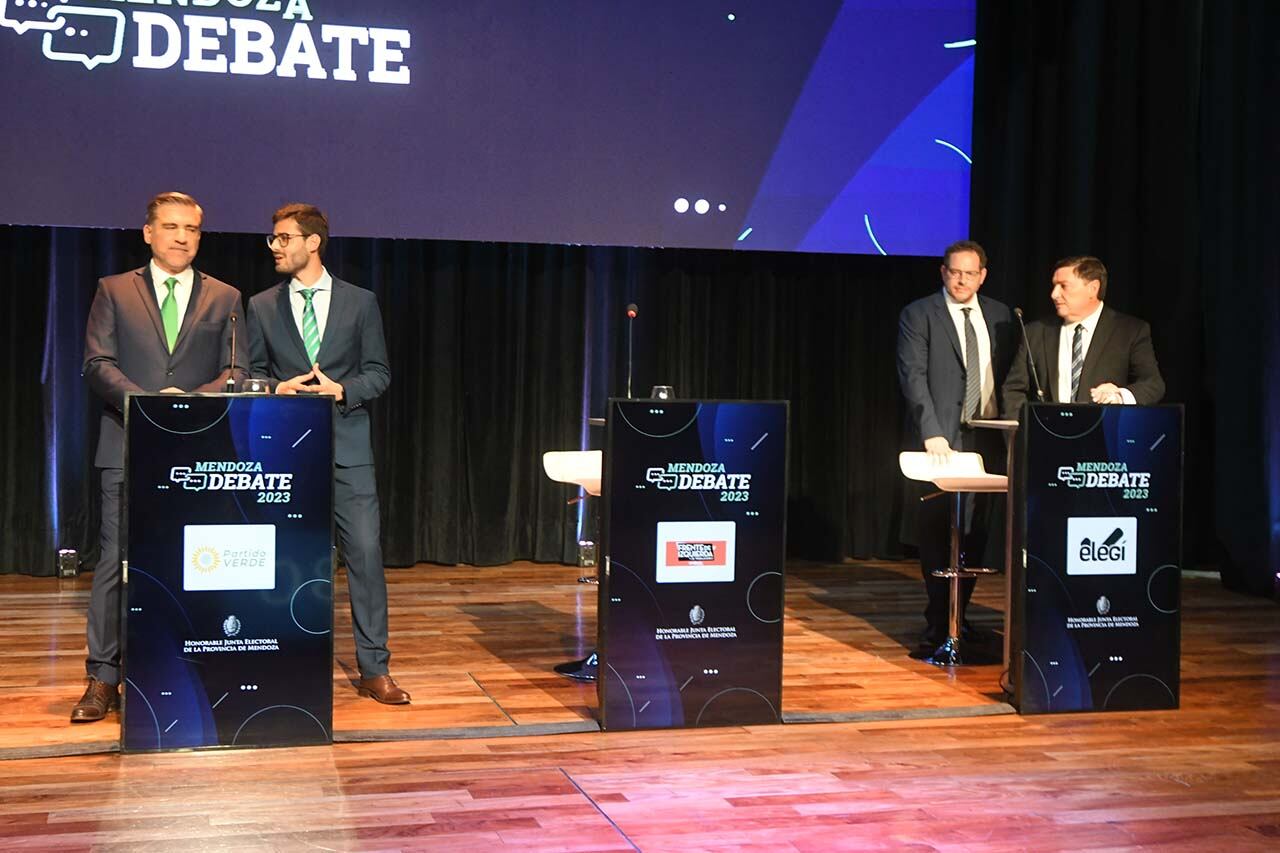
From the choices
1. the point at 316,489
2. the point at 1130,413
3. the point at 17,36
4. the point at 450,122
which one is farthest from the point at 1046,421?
the point at 17,36

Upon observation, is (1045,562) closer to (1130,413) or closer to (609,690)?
(1130,413)

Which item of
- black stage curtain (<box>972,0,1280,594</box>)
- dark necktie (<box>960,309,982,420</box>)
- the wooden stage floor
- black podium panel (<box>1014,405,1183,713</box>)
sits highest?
black stage curtain (<box>972,0,1280,594</box>)

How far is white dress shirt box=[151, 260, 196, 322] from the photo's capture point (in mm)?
4574

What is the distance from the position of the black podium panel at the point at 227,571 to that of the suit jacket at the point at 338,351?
0.42 metres

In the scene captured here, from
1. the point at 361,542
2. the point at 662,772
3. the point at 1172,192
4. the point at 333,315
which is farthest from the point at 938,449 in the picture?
the point at 1172,192

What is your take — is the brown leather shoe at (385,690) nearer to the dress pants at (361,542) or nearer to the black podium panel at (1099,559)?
the dress pants at (361,542)

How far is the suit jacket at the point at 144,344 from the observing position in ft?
14.6

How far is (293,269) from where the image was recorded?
A: 4.64m

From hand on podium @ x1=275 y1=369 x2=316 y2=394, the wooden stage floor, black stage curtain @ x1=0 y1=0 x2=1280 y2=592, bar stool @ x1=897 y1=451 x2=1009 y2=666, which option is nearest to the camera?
the wooden stage floor

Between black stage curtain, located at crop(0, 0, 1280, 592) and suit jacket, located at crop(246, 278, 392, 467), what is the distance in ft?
9.34

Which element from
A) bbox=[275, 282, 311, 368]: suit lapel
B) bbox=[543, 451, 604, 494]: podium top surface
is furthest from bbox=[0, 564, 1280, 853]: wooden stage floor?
bbox=[275, 282, 311, 368]: suit lapel

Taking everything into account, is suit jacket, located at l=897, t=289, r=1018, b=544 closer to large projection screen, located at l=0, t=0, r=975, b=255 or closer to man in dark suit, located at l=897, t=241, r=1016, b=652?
man in dark suit, located at l=897, t=241, r=1016, b=652

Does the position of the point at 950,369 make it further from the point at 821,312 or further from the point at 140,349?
the point at 140,349

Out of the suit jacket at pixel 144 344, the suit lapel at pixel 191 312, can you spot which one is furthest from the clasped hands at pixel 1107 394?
the suit lapel at pixel 191 312
